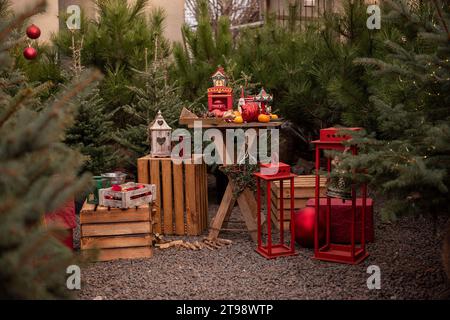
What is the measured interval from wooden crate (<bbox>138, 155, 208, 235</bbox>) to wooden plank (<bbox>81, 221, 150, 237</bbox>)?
0.64 meters

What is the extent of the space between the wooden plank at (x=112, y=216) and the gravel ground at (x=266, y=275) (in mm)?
313

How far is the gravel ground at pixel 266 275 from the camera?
299 centimetres

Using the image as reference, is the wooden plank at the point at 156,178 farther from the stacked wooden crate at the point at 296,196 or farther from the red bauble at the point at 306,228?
the red bauble at the point at 306,228

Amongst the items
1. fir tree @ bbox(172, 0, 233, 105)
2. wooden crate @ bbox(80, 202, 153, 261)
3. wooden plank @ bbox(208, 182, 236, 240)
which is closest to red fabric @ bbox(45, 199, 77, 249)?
wooden crate @ bbox(80, 202, 153, 261)

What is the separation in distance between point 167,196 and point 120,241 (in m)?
0.80

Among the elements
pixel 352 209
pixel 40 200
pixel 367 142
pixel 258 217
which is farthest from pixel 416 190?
pixel 40 200

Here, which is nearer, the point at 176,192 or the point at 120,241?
the point at 120,241

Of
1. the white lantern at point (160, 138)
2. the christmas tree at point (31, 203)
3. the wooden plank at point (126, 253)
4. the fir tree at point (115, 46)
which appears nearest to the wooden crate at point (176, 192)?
the white lantern at point (160, 138)

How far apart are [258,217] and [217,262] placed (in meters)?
0.52

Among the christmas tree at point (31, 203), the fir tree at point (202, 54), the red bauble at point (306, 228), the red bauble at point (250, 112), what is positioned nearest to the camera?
the christmas tree at point (31, 203)

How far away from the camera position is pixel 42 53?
5629mm

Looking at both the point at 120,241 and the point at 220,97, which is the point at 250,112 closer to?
the point at 220,97

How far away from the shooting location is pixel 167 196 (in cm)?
444

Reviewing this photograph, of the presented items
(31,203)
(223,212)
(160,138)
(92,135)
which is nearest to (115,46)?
(92,135)
